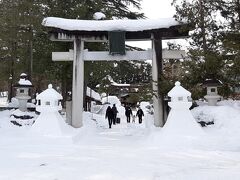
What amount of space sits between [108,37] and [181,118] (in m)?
7.08

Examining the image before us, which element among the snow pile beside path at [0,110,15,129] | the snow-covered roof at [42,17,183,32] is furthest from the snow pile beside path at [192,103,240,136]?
the snow pile beside path at [0,110,15,129]

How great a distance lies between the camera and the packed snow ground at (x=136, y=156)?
7.48 m

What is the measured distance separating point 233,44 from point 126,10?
17.2 meters

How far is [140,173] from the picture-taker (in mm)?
7594

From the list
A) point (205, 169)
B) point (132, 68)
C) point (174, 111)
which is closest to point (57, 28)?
point (174, 111)

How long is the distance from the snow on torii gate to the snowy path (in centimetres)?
601

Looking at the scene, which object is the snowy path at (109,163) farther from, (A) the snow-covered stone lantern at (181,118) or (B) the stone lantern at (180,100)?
(B) the stone lantern at (180,100)

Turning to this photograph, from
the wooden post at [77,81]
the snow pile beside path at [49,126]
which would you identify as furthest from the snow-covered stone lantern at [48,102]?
the wooden post at [77,81]

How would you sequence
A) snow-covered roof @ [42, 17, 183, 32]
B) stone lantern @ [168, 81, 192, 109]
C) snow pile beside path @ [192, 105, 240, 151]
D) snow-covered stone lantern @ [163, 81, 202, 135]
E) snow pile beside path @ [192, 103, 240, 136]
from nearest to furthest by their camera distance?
1. snow pile beside path @ [192, 105, 240, 151]
2. snow pile beside path @ [192, 103, 240, 136]
3. snow-covered stone lantern @ [163, 81, 202, 135]
4. stone lantern @ [168, 81, 192, 109]
5. snow-covered roof @ [42, 17, 183, 32]

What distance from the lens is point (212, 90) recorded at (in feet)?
56.3

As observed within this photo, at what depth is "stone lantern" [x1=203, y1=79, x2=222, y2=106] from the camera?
16938 mm

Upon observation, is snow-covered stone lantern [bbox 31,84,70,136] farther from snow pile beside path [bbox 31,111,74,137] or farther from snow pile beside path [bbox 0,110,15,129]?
snow pile beside path [bbox 0,110,15,129]

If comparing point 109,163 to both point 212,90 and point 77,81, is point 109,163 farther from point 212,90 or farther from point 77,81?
point 77,81

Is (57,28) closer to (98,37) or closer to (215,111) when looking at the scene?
(98,37)
